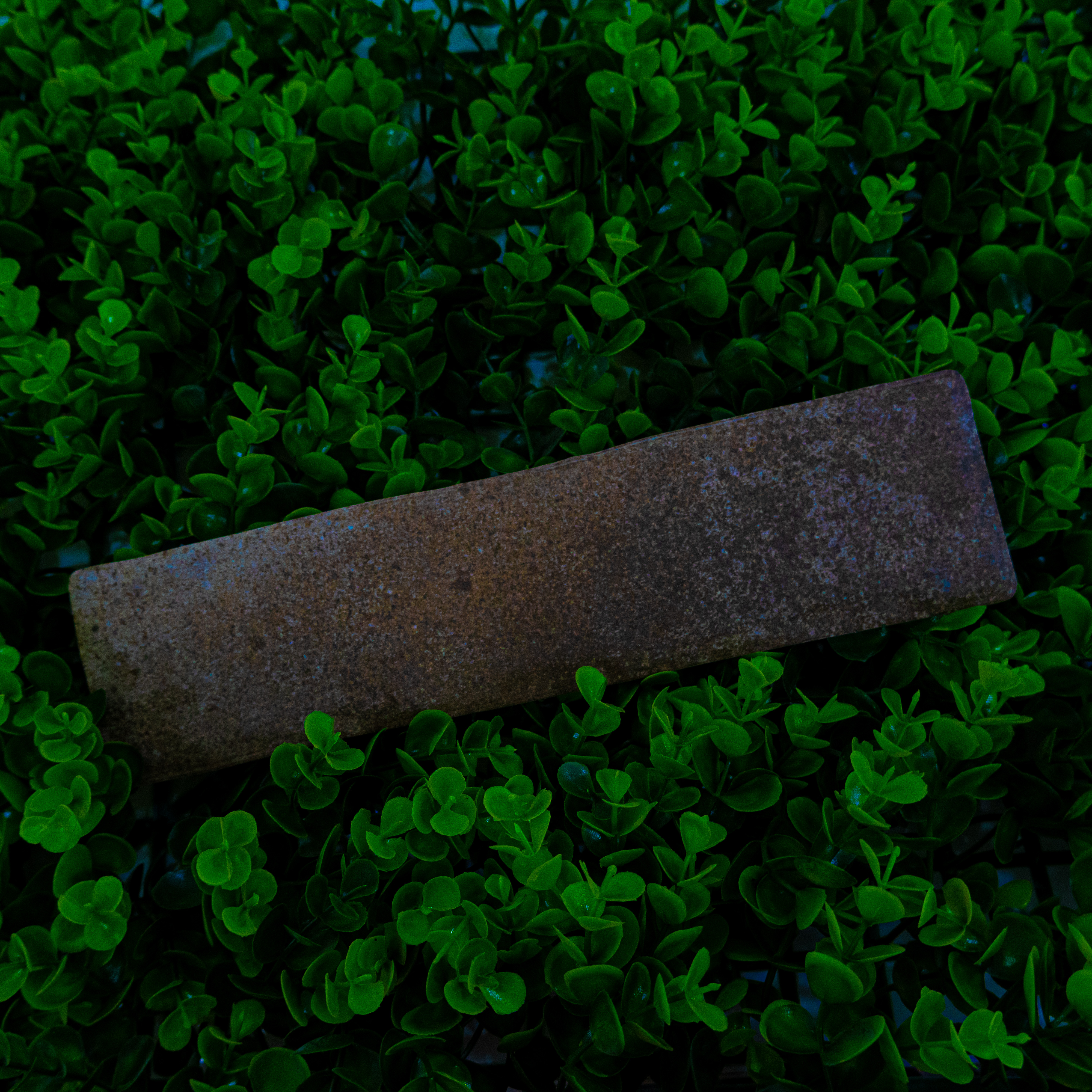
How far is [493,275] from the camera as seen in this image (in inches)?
41.3

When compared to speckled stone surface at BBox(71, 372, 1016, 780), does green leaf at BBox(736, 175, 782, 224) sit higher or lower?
higher

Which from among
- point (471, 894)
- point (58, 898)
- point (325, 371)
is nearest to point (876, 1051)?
point (471, 894)

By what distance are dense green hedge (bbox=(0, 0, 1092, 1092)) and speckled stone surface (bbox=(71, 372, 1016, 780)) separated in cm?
5

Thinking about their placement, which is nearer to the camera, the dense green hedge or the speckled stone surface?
the dense green hedge

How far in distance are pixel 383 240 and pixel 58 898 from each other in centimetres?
92

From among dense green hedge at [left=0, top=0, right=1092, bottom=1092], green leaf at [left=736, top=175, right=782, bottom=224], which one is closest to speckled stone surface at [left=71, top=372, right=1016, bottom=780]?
dense green hedge at [left=0, top=0, right=1092, bottom=1092]

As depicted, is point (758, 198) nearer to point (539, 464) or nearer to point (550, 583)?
point (539, 464)

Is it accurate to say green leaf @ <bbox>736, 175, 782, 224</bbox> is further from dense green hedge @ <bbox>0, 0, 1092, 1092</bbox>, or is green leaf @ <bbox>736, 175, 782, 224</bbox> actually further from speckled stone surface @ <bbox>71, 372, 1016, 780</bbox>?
speckled stone surface @ <bbox>71, 372, 1016, 780</bbox>

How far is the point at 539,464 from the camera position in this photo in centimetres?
106

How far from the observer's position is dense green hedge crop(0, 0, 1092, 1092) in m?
0.77

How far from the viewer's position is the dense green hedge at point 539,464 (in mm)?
765

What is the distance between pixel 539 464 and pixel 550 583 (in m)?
0.20

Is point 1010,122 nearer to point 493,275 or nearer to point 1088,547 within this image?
point 1088,547

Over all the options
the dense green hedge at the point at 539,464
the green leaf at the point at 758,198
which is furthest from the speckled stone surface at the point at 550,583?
the green leaf at the point at 758,198
